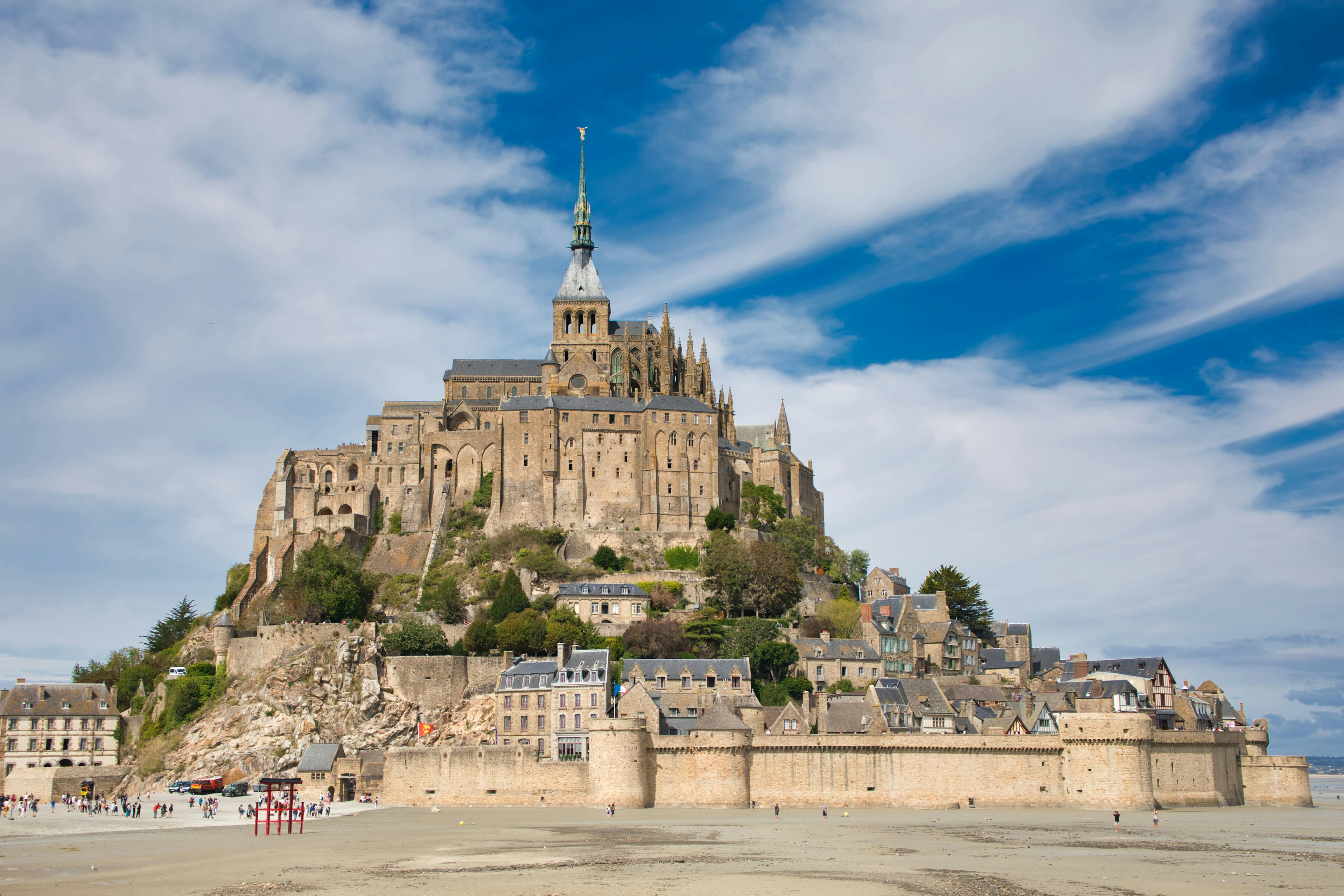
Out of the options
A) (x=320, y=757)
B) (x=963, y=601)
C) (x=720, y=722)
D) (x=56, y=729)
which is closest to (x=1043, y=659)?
(x=963, y=601)

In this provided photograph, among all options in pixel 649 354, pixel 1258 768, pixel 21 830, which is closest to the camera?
pixel 21 830

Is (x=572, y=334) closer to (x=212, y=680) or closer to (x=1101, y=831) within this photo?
(x=212, y=680)

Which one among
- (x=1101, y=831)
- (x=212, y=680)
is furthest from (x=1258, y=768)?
(x=212, y=680)

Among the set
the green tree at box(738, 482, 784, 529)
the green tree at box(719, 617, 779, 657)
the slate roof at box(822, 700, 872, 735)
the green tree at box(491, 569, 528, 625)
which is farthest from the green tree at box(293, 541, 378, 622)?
the slate roof at box(822, 700, 872, 735)

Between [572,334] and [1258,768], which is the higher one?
[572,334]

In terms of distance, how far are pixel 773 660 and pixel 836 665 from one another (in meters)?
3.64

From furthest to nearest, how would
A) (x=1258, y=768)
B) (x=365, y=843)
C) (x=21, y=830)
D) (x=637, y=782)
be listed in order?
(x=1258, y=768)
(x=637, y=782)
(x=21, y=830)
(x=365, y=843)

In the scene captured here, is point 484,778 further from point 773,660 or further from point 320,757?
point 773,660

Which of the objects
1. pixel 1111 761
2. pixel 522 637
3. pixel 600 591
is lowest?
pixel 1111 761

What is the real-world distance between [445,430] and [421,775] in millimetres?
40360

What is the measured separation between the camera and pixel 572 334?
322 feet

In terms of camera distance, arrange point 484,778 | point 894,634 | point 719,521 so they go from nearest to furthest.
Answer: point 484,778
point 894,634
point 719,521

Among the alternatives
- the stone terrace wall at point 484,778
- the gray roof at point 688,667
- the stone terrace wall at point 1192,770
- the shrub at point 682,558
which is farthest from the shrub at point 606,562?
the stone terrace wall at point 1192,770

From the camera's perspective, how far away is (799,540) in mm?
83500
